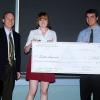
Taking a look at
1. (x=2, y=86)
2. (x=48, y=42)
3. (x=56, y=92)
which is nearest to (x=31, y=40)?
(x=48, y=42)

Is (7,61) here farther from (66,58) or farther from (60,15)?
(60,15)

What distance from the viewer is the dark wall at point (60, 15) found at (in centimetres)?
456

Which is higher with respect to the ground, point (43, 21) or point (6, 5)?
point (6, 5)

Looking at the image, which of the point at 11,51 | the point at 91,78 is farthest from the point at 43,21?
the point at 91,78

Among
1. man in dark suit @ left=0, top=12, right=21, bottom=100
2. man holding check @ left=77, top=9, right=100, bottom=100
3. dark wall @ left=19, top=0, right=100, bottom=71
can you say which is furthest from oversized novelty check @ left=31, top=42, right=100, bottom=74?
dark wall @ left=19, top=0, right=100, bottom=71

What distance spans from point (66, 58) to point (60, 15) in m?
0.91

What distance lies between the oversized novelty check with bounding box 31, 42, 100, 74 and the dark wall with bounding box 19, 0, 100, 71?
56 centimetres

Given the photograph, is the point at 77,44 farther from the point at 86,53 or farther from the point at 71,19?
the point at 71,19

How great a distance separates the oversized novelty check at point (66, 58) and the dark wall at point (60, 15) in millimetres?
555

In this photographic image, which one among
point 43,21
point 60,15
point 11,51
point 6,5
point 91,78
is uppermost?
point 6,5

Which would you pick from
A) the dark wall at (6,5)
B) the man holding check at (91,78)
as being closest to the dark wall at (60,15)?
the dark wall at (6,5)

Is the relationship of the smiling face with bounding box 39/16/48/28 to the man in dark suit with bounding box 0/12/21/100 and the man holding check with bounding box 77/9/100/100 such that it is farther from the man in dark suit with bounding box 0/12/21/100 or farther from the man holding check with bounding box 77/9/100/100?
the man holding check with bounding box 77/9/100/100

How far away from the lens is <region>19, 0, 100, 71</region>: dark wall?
4562 millimetres

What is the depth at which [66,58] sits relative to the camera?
412cm
